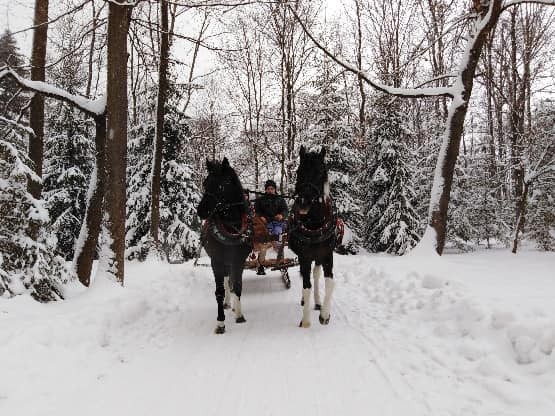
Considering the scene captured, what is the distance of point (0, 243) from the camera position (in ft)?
18.3

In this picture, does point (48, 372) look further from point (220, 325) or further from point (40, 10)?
point (40, 10)

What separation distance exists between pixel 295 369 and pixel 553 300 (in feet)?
10.9

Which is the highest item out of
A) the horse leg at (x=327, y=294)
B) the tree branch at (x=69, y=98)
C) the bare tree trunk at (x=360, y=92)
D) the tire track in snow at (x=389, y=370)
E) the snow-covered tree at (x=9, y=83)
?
the bare tree trunk at (x=360, y=92)

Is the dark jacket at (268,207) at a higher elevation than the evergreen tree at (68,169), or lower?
lower

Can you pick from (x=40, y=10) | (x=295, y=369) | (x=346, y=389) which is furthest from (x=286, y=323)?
(x=40, y=10)

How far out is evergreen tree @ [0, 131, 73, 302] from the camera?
5594 mm

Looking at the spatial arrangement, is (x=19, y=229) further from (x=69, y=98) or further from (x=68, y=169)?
(x=68, y=169)

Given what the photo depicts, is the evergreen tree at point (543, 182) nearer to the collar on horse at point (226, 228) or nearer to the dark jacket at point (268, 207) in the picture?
the dark jacket at point (268, 207)

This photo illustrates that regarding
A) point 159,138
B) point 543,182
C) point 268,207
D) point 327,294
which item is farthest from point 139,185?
point 543,182

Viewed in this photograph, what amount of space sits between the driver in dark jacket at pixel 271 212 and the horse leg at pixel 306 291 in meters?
2.13

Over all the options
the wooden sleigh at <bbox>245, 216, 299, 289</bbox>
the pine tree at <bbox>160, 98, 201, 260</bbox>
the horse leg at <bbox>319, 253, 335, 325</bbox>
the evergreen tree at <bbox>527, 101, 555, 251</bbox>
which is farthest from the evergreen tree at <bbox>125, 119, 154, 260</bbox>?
the evergreen tree at <bbox>527, 101, 555, 251</bbox>

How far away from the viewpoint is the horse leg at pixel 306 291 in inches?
231

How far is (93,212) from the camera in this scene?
24.5ft

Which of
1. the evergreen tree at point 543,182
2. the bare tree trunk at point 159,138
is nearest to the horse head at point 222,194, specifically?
the bare tree trunk at point 159,138
